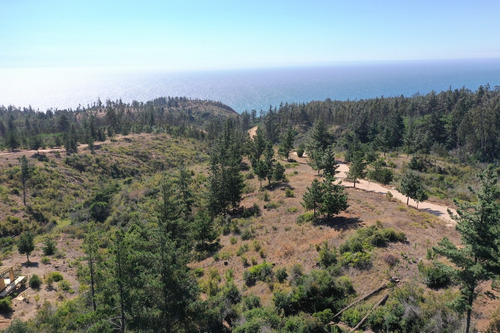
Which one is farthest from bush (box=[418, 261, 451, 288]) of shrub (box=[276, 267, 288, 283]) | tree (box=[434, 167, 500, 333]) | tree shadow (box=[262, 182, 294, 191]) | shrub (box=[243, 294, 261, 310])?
tree shadow (box=[262, 182, 294, 191])

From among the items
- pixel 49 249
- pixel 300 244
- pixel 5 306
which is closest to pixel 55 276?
pixel 5 306

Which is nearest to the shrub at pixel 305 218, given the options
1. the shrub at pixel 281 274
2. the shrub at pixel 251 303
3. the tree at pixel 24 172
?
the shrub at pixel 281 274

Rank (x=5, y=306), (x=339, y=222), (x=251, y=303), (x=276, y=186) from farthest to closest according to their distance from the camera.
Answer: (x=276, y=186)
(x=339, y=222)
(x=5, y=306)
(x=251, y=303)

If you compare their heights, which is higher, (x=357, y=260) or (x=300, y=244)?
(x=357, y=260)

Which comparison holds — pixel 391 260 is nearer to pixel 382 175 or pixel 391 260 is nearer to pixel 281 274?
pixel 281 274

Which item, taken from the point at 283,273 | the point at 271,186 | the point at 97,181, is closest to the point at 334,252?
the point at 283,273

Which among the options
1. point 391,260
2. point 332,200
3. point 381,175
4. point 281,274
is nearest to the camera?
point 391,260

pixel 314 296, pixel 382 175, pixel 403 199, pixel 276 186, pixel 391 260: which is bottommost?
pixel 276 186

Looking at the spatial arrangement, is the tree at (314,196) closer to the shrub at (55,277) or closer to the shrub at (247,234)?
the shrub at (247,234)
